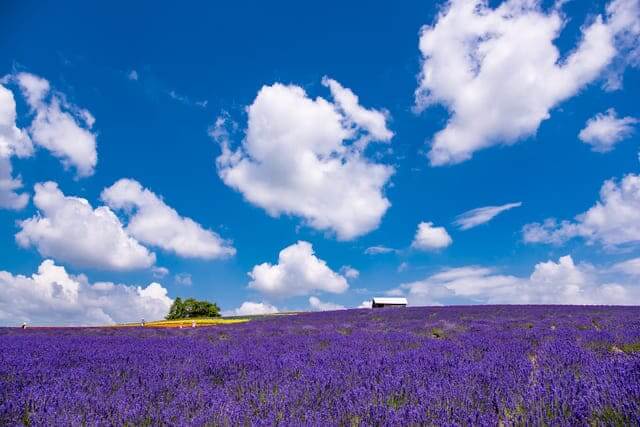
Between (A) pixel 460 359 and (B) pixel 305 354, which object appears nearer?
(A) pixel 460 359

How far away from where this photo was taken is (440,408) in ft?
9.53

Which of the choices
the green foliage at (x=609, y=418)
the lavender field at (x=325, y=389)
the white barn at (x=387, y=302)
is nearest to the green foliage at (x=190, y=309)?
the white barn at (x=387, y=302)

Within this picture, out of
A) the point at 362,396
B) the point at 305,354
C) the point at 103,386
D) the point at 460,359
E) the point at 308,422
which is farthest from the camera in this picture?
the point at 305,354

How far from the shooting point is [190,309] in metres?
→ 33.9

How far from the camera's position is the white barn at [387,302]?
38094 mm

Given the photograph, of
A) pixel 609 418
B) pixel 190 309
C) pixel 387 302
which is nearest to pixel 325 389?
pixel 609 418

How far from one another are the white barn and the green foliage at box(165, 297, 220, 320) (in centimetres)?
1446

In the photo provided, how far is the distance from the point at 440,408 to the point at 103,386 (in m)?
3.29

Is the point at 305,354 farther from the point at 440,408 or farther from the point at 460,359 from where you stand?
the point at 440,408

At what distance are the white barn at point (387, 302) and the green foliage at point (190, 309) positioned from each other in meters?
14.5

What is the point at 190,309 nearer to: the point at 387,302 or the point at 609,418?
the point at 387,302

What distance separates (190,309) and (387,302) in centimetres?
1755

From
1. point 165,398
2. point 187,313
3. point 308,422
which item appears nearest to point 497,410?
point 308,422

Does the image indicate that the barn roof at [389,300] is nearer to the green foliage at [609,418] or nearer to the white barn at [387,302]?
the white barn at [387,302]
